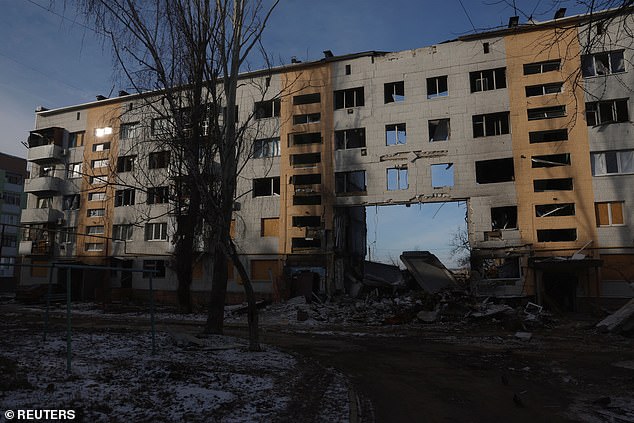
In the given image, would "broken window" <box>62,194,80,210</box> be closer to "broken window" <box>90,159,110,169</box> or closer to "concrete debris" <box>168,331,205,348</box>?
"broken window" <box>90,159,110,169</box>

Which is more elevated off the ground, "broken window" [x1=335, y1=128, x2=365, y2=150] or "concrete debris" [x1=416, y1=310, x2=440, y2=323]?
"broken window" [x1=335, y1=128, x2=365, y2=150]

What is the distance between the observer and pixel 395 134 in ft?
98.7

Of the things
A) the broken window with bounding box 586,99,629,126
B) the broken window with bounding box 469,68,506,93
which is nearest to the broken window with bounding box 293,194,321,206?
the broken window with bounding box 469,68,506,93

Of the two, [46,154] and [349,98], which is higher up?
[349,98]

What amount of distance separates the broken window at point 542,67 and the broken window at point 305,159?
14.6 metres

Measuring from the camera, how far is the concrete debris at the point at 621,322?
634 inches

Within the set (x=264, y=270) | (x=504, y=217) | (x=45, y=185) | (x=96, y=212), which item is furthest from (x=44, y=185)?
(x=504, y=217)

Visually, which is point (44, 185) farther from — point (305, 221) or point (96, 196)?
point (305, 221)

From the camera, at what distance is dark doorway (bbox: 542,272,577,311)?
24.6 meters

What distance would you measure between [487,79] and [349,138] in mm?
9889

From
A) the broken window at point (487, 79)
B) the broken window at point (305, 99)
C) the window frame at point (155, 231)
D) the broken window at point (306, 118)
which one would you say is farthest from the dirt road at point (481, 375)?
the window frame at point (155, 231)

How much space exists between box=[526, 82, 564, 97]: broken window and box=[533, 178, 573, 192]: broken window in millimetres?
5467

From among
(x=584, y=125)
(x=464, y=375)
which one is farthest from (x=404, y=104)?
(x=464, y=375)

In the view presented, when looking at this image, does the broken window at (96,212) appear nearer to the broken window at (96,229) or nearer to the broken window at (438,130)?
the broken window at (96,229)
